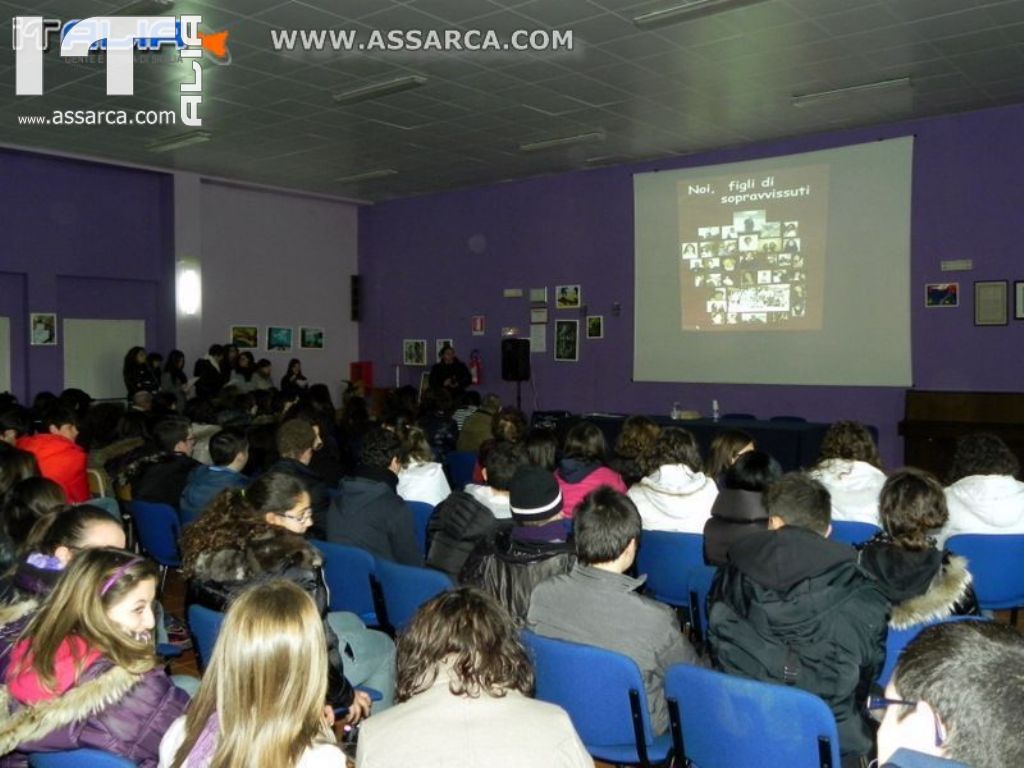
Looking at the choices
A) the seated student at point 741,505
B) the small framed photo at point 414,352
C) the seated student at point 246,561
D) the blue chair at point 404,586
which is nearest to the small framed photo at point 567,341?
the small framed photo at point 414,352

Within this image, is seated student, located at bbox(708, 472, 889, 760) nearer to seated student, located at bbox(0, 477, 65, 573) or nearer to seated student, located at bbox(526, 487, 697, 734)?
seated student, located at bbox(526, 487, 697, 734)

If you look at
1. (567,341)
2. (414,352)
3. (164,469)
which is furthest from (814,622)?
(414,352)

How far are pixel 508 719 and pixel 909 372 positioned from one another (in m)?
8.33

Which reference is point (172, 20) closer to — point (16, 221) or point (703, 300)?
point (16, 221)

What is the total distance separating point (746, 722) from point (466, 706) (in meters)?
0.80

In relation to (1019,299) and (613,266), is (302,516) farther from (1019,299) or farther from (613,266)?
(613,266)

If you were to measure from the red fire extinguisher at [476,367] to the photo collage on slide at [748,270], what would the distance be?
3420mm

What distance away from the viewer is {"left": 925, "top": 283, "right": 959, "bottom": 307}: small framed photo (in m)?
8.65

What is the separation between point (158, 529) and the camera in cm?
491

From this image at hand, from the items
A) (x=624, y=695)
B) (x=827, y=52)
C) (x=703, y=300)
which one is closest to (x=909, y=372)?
(x=703, y=300)

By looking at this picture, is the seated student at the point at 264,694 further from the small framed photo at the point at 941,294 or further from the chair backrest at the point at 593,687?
the small framed photo at the point at 941,294

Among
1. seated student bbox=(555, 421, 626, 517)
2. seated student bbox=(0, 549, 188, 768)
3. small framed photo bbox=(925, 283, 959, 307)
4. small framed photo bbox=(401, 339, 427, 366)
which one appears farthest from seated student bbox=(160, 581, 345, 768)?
small framed photo bbox=(401, 339, 427, 366)

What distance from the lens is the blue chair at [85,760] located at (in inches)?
63.9

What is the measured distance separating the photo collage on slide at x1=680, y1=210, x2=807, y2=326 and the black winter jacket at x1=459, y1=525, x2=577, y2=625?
739 centimetres
